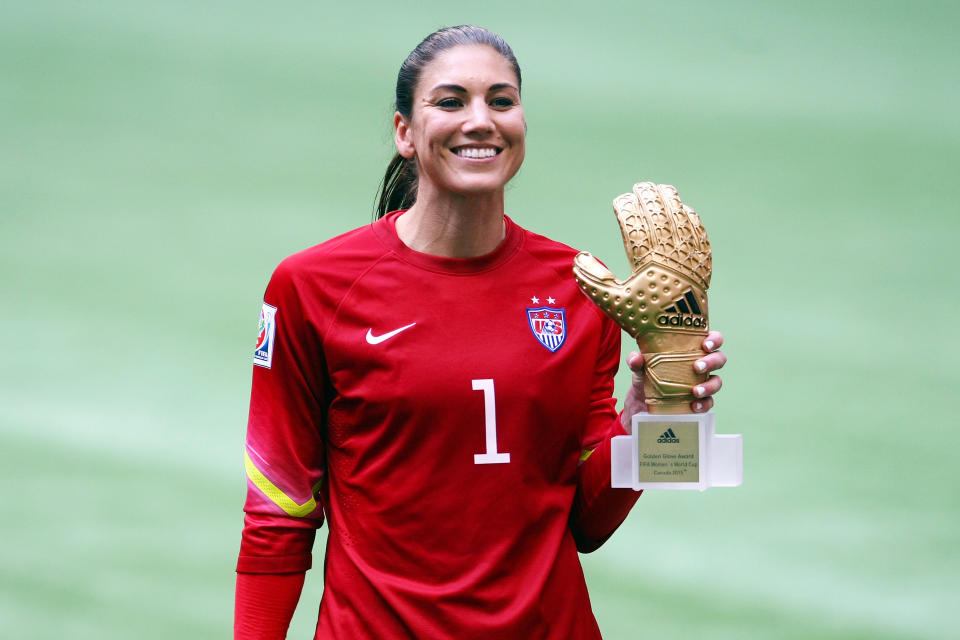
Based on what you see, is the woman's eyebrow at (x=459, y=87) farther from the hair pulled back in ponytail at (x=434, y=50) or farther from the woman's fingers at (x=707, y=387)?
the woman's fingers at (x=707, y=387)

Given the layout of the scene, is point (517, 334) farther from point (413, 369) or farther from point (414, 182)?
point (414, 182)

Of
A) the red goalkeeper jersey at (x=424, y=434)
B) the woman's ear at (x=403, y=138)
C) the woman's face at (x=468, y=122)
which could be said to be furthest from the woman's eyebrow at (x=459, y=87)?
the red goalkeeper jersey at (x=424, y=434)

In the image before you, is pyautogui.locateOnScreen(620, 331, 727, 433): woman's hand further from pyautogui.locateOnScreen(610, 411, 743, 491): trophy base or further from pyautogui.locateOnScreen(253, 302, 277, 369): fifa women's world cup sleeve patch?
pyautogui.locateOnScreen(253, 302, 277, 369): fifa women's world cup sleeve patch

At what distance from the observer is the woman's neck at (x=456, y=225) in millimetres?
1943

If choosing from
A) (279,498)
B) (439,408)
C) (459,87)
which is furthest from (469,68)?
(279,498)

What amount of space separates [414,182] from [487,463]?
59 centimetres

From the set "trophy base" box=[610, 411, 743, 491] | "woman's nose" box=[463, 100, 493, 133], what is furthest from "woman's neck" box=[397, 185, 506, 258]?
"trophy base" box=[610, 411, 743, 491]

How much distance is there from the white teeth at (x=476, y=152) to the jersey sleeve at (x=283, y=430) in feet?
1.07

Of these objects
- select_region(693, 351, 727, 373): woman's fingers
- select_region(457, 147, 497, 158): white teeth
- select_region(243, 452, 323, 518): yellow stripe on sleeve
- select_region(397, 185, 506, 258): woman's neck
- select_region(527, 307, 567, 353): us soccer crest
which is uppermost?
select_region(457, 147, 497, 158): white teeth

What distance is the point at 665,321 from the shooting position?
186cm

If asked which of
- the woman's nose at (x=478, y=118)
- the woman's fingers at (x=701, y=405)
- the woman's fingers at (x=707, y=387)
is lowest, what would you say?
the woman's fingers at (x=701, y=405)

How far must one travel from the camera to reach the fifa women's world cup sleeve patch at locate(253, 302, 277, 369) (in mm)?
1949

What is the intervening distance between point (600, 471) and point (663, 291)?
313mm

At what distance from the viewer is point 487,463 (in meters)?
1.88
